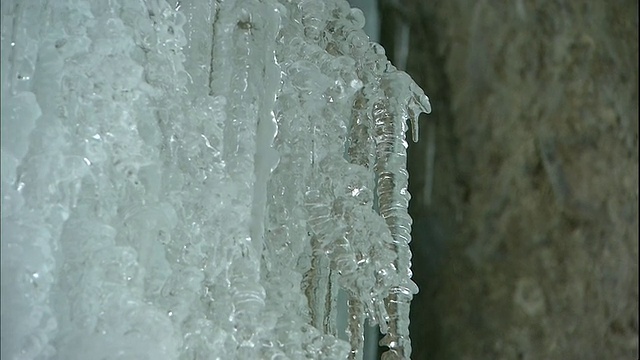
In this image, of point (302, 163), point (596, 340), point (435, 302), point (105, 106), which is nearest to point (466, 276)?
point (435, 302)

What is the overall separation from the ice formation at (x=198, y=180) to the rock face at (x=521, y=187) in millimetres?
655

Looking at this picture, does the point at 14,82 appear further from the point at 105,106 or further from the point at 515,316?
the point at 515,316

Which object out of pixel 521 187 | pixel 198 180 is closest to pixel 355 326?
pixel 198 180

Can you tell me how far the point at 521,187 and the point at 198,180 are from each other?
0.84m

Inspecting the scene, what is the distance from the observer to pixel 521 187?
4.23 feet

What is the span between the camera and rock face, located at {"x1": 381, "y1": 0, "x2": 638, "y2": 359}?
1.26 meters

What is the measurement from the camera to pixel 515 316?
1.25 metres

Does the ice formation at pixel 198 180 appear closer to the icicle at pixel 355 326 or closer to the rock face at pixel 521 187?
the icicle at pixel 355 326

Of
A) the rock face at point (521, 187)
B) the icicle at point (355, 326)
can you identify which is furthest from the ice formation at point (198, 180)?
the rock face at point (521, 187)

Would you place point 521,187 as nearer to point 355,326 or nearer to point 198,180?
point 355,326

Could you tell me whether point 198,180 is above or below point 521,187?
below

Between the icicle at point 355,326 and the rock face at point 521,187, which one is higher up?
the rock face at point 521,187

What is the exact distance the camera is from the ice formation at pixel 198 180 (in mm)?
438

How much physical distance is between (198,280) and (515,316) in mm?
836
